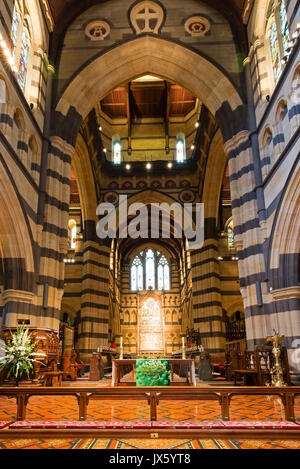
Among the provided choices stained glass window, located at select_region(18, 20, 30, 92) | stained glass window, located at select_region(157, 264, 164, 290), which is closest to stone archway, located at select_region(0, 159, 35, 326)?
stained glass window, located at select_region(18, 20, 30, 92)

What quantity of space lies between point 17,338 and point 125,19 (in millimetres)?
13599

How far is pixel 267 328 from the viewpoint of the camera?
1088 centimetres

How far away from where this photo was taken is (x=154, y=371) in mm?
9305

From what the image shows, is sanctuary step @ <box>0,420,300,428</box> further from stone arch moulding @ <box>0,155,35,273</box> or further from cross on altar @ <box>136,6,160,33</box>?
cross on altar @ <box>136,6,160,33</box>

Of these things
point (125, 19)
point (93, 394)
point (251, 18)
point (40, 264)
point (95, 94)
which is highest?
point (125, 19)

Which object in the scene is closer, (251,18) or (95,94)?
(251,18)

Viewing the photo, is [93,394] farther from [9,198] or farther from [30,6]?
[30,6]

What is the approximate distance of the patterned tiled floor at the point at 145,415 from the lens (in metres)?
3.74

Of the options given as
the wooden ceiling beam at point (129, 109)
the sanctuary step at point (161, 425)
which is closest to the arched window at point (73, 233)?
the wooden ceiling beam at point (129, 109)

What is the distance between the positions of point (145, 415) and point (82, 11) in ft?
50.6

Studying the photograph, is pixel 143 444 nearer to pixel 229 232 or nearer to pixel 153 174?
pixel 153 174

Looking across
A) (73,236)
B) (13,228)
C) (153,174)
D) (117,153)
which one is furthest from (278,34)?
(73,236)

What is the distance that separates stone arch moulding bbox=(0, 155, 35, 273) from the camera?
9841 mm
